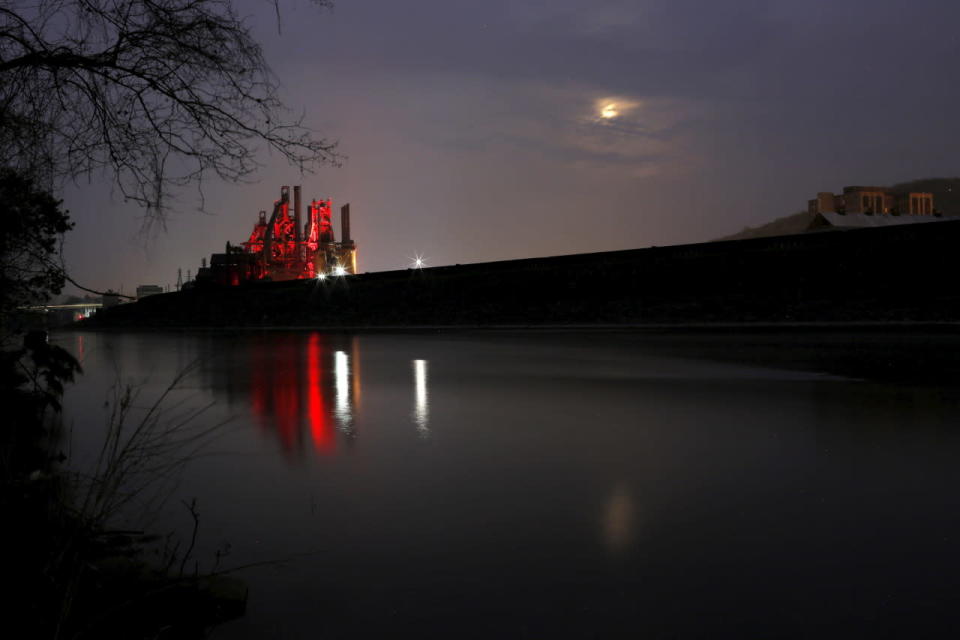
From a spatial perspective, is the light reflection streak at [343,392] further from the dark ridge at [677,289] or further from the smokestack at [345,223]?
the smokestack at [345,223]

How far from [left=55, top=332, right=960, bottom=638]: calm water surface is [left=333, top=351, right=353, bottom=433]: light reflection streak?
0.49 ft

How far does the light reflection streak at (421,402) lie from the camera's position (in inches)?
349

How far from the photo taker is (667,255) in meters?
45.7

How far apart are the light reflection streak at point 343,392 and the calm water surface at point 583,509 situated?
0.15 metres

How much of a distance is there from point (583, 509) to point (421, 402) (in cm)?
601

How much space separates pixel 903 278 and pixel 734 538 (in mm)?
34330

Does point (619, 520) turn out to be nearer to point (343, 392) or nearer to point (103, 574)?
point (103, 574)

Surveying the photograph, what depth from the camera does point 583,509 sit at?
5.31 metres

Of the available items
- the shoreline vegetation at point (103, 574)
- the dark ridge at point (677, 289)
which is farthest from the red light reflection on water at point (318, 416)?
the dark ridge at point (677, 289)

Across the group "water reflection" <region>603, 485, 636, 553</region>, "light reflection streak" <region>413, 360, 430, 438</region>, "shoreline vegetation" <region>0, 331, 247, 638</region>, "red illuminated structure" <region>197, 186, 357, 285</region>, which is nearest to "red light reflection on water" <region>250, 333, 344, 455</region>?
"light reflection streak" <region>413, 360, 430, 438</region>

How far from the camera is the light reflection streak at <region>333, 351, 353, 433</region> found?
9.29 m

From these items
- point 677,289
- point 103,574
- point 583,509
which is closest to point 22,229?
point 103,574

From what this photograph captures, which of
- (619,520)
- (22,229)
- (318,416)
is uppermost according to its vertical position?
(22,229)

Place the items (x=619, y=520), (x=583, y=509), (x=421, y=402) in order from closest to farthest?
(x=619, y=520) < (x=583, y=509) < (x=421, y=402)
